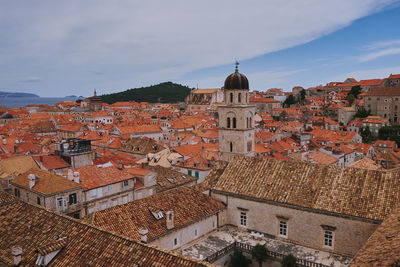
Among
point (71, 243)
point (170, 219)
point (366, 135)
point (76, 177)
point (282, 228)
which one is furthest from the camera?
point (366, 135)

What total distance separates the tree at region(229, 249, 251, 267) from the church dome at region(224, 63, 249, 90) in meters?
18.6

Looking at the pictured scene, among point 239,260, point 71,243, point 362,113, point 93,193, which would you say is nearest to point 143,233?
point 71,243

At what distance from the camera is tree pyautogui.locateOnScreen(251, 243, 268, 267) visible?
2244 centimetres

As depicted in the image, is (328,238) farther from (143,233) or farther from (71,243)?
(71,243)

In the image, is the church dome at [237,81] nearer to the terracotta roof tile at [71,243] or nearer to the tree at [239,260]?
the tree at [239,260]

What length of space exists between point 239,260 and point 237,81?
1945 centimetres

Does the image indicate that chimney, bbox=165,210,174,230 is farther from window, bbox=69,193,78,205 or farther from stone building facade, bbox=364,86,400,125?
stone building facade, bbox=364,86,400,125

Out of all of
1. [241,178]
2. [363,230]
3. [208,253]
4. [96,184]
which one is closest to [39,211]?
[208,253]

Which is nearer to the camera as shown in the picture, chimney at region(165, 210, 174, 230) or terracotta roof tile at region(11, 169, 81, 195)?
chimney at region(165, 210, 174, 230)

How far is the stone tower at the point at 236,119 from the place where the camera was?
1407 inches

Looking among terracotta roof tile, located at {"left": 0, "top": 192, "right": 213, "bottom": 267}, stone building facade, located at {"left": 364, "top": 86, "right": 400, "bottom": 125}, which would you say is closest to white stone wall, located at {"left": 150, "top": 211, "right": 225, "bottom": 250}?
terracotta roof tile, located at {"left": 0, "top": 192, "right": 213, "bottom": 267}

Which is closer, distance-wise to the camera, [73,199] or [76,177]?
[73,199]

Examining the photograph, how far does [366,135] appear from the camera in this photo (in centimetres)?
9525

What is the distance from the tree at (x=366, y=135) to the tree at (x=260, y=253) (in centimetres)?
8317
